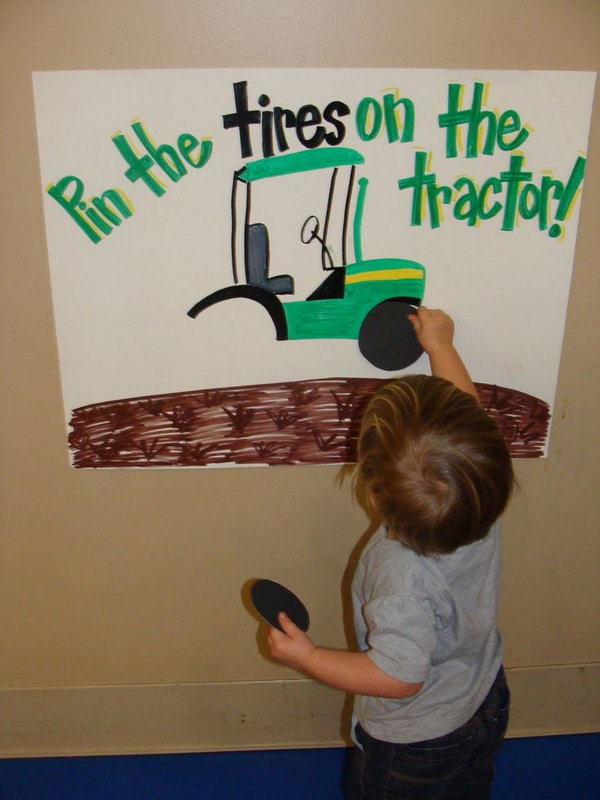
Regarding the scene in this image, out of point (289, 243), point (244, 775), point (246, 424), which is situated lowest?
point (244, 775)

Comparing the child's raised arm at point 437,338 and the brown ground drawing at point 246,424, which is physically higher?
the child's raised arm at point 437,338

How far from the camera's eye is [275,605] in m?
0.90

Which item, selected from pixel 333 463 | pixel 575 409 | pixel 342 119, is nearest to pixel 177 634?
pixel 333 463

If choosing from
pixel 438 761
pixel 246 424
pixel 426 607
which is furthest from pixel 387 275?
pixel 438 761

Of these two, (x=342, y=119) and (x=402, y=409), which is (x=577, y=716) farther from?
(x=342, y=119)

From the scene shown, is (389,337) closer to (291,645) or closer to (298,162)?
(298,162)

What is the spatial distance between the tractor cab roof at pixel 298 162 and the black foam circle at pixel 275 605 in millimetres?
629

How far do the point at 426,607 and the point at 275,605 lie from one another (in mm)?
262

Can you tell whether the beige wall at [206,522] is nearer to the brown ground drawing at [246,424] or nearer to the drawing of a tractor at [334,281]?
the brown ground drawing at [246,424]

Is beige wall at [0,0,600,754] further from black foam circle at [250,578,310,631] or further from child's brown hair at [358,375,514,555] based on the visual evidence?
child's brown hair at [358,375,514,555]

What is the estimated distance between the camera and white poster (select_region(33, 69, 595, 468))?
862mm

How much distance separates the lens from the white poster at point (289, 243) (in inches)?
33.9

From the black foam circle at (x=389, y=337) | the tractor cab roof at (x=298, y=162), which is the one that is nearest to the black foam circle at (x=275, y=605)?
the black foam circle at (x=389, y=337)

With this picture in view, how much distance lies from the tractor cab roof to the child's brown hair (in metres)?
0.39
